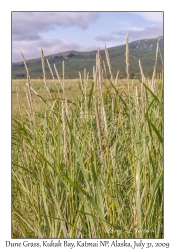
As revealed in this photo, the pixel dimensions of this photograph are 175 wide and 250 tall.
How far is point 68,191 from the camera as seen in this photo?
146 cm

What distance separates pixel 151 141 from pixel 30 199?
677 mm
